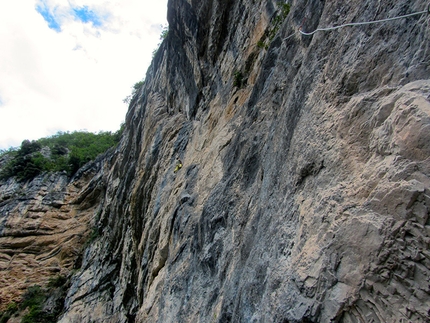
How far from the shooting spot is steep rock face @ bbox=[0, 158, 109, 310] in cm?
1820

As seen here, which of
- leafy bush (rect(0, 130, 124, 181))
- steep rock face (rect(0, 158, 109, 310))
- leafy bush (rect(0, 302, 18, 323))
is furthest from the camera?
leafy bush (rect(0, 130, 124, 181))

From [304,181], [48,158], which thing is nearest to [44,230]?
[48,158]

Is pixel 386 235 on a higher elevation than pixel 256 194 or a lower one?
lower

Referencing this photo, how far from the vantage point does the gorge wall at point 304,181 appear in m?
2.51

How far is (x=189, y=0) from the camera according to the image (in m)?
12.6

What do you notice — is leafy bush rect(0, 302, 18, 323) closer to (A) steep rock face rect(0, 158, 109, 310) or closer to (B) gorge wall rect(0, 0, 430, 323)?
(A) steep rock face rect(0, 158, 109, 310)

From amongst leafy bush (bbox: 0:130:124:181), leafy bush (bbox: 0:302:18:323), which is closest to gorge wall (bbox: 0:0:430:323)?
leafy bush (bbox: 0:302:18:323)

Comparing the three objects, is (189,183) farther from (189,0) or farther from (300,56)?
(189,0)

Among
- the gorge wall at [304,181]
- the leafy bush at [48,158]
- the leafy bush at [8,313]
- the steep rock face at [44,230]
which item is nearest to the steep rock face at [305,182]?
the gorge wall at [304,181]

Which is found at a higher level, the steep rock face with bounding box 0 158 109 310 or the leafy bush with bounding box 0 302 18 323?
the steep rock face with bounding box 0 158 109 310

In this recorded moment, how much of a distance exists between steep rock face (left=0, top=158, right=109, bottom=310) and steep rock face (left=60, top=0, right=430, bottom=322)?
1066 centimetres

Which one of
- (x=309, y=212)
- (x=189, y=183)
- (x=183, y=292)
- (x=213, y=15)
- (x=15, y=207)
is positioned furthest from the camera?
(x=15, y=207)

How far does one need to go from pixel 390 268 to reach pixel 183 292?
5.15 meters

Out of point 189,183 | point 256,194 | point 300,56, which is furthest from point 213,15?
point 256,194
